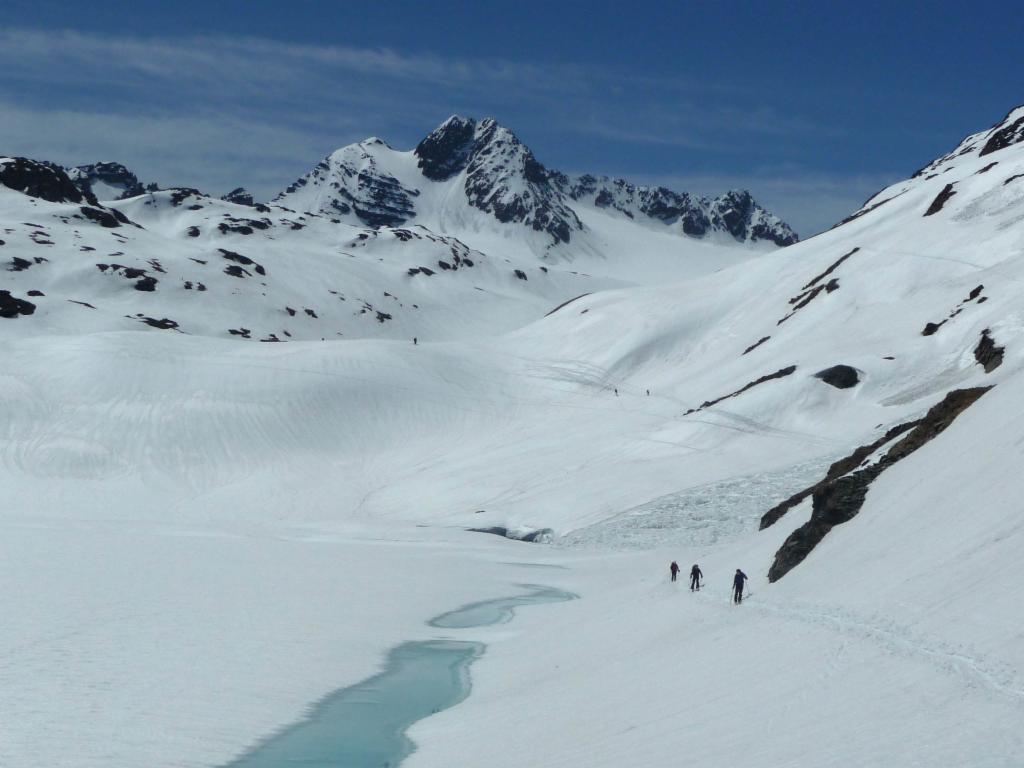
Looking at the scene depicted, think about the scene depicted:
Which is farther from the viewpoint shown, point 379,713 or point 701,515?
point 701,515

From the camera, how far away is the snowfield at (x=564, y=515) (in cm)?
1853

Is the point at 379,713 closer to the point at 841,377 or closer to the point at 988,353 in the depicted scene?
the point at 988,353

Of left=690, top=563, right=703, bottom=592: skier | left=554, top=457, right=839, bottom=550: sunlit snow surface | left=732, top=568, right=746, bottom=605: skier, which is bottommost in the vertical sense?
left=732, top=568, right=746, bottom=605: skier

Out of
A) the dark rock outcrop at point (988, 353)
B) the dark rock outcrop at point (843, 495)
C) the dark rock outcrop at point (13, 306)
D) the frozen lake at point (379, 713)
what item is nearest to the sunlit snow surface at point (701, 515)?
the dark rock outcrop at point (988, 353)

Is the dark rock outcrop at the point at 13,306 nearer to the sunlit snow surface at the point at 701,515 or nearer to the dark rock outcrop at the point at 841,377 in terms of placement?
the sunlit snow surface at the point at 701,515

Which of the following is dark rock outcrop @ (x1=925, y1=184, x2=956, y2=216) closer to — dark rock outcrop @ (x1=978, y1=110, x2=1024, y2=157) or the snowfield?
the snowfield

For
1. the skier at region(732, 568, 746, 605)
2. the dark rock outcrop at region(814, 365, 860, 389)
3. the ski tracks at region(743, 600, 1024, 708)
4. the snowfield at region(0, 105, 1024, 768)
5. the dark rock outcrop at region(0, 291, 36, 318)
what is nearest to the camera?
the ski tracks at region(743, 600, 1024, 708)

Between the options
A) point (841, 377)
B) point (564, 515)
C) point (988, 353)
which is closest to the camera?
point (988, 353)

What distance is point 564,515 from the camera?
62.6 m

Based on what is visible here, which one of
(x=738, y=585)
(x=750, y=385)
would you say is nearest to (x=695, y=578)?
(x=738, y=585)

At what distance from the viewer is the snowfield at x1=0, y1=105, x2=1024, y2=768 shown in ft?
60.8

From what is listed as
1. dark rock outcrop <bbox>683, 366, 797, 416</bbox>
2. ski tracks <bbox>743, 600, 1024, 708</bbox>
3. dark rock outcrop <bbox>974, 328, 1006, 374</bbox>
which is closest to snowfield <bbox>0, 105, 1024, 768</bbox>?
ski tracks <bbox>743, 600, 1024, 708</bbox>

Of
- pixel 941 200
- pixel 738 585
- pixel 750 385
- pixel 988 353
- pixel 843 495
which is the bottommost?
pixel 738 585

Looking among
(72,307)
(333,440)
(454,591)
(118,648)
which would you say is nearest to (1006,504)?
(118,648)
